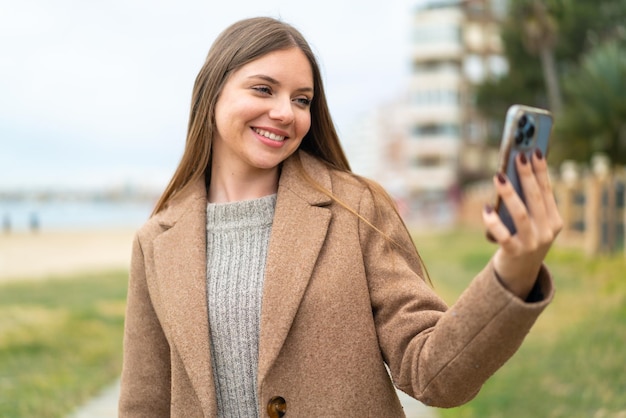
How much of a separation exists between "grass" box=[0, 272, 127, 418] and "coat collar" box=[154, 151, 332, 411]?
3694 mm

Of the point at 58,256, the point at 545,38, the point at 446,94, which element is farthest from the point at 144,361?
the point at 446,94

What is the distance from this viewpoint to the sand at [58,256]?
1903cm

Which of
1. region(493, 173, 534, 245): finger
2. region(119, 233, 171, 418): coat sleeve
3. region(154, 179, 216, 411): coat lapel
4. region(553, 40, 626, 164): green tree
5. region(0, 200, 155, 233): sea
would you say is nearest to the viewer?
region(493, 173, 534, 245): finger

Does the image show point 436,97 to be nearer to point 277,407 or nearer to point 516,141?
point 277,407

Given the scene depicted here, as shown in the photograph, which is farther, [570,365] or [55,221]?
[55,221]

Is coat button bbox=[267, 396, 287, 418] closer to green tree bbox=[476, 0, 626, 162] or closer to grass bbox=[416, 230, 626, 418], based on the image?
grass bbox=[416, 230, 626, 418]

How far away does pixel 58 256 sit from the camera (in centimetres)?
2517

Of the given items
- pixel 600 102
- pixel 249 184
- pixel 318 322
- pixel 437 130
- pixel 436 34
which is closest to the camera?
pixel 318 322

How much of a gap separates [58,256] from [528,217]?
25106 mm

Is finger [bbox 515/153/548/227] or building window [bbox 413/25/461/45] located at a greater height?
finger [bbox 515/153/548/227]

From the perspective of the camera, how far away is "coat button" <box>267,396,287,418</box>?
2.08m

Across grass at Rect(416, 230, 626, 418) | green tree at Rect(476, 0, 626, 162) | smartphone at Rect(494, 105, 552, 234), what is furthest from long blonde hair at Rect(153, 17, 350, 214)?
green tree at Rect(476, 0, 626, 162)

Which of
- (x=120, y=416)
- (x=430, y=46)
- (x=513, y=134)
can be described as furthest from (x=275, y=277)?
(x=430, y=46)

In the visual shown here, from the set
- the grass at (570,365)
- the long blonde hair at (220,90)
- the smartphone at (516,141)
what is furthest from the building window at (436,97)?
the smartphone at (516,141)
